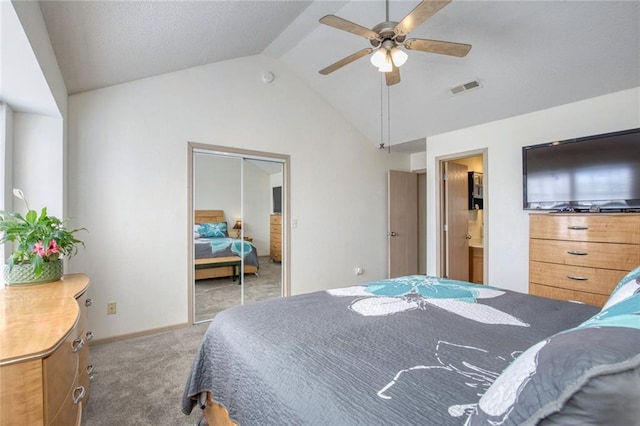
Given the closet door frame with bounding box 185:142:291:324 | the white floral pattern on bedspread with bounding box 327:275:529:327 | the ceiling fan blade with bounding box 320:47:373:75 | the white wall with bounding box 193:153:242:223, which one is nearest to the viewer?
the white floral pattern on bedspread with bounding box 327:275:529:327

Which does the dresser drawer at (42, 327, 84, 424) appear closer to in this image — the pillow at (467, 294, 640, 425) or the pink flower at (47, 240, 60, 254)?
the pink flower at (47, 240, 60, 254)

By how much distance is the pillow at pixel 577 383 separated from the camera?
0.45 m

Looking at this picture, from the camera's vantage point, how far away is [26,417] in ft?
3.06

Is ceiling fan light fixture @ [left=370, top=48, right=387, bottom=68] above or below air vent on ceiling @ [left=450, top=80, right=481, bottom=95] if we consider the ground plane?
below

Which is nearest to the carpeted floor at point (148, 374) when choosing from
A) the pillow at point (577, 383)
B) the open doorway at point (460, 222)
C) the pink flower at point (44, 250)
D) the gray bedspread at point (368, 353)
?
the gray bedspread at point (368, 353)

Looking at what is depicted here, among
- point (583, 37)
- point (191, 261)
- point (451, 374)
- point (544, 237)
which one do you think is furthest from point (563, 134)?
point (191, 261)

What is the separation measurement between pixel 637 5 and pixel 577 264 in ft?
6.65

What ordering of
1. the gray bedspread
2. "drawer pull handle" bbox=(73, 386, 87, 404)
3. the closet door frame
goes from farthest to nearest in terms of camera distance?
the closet door frame, "drawer pull handle" bbox=(73, 386, 87, 404), the gray bedspread

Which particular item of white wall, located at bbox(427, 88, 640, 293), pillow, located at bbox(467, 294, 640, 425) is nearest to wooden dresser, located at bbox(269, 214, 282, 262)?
white wall, located at bbox(427, 88, 640, 293)

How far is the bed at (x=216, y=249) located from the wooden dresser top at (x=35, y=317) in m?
1.63

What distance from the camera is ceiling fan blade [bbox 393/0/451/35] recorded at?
173 cm

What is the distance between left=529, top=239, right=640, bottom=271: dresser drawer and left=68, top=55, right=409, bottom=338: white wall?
254cm

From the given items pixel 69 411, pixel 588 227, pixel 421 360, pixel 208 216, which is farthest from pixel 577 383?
pixel 208 216

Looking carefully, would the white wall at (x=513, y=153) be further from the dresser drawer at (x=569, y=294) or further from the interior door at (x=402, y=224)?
the interior door at (x=402, y=224)
